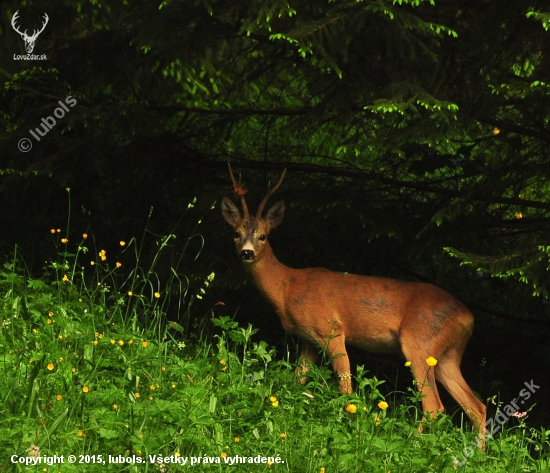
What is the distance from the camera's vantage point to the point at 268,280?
7430 mm

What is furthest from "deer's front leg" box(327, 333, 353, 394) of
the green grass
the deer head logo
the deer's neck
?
the deer head logo

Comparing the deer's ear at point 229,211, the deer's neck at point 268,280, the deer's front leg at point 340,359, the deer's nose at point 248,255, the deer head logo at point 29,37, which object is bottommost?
the deer's front leg at point 340,359

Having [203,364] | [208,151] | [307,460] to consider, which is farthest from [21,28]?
[307,460]

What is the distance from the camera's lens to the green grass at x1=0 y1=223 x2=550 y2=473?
4887mm

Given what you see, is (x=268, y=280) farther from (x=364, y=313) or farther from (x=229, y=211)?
(x=364, y=313)

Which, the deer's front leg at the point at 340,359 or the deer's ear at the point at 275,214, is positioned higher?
the deer's ear at the point at 275,214

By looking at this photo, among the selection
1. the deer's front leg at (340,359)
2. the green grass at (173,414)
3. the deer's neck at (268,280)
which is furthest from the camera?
the deer's neck at (268,280)

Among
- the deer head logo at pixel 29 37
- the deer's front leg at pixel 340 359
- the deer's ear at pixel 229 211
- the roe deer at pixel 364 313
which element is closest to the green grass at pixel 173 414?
the deer's front leg at pixel 340 359

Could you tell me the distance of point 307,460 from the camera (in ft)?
16.7

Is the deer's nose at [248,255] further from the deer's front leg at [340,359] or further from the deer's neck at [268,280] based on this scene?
the deer's front leg at [340,359]

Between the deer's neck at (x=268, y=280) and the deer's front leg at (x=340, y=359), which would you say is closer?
the deer's front leg at (x=340, y=359)

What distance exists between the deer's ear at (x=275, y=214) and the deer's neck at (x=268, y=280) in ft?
0.62

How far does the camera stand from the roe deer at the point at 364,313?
281 inches

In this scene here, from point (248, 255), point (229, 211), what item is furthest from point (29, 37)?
point (248, 255)
